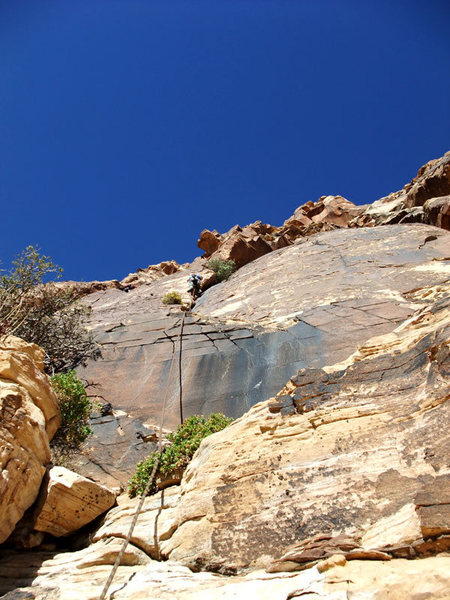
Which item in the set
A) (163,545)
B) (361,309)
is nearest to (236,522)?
(163,545)

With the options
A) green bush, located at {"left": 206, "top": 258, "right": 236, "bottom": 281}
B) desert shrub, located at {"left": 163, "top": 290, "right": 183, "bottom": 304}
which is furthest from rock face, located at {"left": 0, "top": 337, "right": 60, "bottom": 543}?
green bush, located at {"left": 206, "top": 258, "right": 236, "bottom": 281}

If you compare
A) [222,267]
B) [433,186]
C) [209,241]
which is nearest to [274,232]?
[209,241]

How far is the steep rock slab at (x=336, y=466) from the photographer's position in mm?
4902

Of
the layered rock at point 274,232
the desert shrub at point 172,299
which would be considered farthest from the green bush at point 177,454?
the layered rock at point 274,232

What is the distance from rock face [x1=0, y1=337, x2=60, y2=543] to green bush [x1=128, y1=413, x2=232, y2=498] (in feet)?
6.44

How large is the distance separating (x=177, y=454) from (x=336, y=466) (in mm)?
4261

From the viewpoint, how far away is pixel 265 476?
6418 millimetres

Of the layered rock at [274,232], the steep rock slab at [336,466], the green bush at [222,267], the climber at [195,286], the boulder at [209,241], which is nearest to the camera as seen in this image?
the steep rock slab at [336,466]

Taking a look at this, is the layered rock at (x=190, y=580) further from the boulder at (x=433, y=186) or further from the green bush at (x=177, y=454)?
the boulder at (x=433, y=186)

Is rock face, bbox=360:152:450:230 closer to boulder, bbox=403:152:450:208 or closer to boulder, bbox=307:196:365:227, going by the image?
boulder, bbox=403:152:450:208

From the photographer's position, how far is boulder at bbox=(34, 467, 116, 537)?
743 cm

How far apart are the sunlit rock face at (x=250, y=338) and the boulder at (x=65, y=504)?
233 cm

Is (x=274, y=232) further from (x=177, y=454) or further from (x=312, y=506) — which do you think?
(x=312, y=506)

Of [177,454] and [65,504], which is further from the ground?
[177,454]
